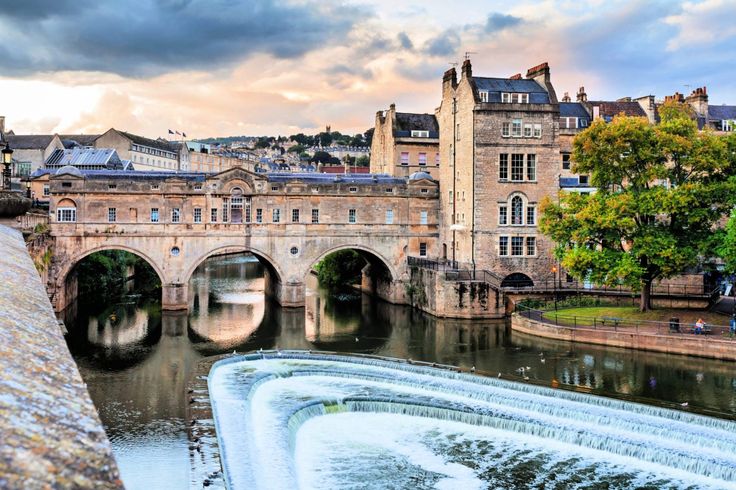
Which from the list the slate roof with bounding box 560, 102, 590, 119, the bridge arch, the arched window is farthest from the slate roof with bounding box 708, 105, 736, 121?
the arched window

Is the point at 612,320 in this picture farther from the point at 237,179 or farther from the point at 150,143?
the point at 150,143

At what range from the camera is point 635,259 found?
1453 inches

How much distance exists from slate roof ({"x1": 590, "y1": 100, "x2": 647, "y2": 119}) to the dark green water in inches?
1047

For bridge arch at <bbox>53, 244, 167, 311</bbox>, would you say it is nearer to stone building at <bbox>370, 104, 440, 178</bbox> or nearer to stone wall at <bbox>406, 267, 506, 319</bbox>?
stone wall at <bbox>406, 267, 506, 319</bbox>

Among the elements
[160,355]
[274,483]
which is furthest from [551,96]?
[274,483]

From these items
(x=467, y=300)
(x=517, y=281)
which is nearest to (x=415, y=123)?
(x=517, y=281)

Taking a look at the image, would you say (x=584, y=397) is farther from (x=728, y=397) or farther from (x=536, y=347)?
(x=536, y=347)

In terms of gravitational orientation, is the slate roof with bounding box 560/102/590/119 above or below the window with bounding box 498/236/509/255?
above

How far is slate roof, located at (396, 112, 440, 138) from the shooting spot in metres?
65.1

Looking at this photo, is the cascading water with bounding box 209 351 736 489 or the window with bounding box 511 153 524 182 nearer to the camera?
the cascading water with bounding box 209 351 736 489

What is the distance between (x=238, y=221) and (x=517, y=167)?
63.9 ft

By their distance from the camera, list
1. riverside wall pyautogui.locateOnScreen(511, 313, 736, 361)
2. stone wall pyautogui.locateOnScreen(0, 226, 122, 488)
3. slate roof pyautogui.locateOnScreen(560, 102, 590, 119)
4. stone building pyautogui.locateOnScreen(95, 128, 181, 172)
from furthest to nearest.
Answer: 1. stone building pyautogui.locateOnScreen(95, 128, 181, 172)
2. slate roof pyautogui.locateOnScreen(560, 102, 590, 119)
3. riverside wall pyautogui.locateOnScreen(511, 313, 736, 361)
4. stone wall pyautogui.locateOnScreen(0, 226, 122, 488)

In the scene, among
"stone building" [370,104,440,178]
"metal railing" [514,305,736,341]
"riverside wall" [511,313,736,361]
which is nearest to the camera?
"riverside wall" [511,313,736,361]

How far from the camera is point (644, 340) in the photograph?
34500 mm
